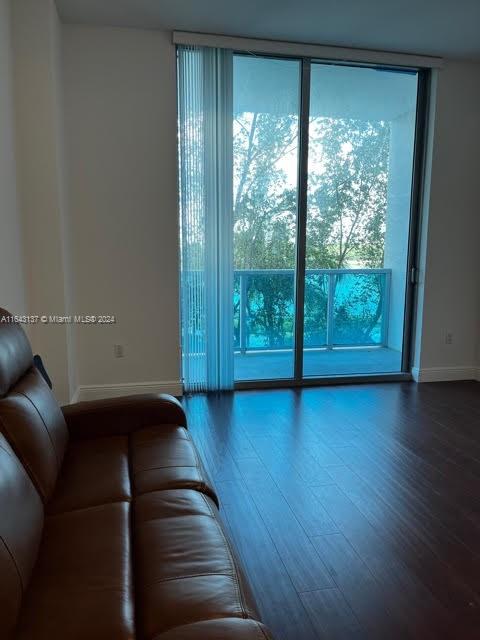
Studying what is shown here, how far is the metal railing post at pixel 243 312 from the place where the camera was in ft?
13.8

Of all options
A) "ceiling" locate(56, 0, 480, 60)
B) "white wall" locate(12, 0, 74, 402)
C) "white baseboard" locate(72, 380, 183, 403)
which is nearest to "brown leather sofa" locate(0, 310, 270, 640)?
→ "white wall" locate(12, 0, 74, 402)

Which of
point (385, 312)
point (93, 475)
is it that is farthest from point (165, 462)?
point (385, 312)

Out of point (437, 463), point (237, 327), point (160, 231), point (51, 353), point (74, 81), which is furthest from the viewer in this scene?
point (237, 327)

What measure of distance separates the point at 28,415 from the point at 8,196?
1.70m

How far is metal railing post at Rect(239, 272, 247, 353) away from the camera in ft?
13.8

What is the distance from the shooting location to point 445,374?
4488mm

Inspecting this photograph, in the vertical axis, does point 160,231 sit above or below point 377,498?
above

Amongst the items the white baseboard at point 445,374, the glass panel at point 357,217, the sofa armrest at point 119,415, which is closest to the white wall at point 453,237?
the white baseboard at point 445,374

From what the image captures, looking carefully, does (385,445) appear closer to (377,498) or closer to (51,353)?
(377,498)

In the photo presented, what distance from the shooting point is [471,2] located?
3.03 meters

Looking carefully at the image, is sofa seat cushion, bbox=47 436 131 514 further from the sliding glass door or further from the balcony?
the balcony

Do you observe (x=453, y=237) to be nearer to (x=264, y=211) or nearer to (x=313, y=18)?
(x=264, y=211)

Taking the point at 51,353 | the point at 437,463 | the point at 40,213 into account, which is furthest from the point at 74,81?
the point at 437,463

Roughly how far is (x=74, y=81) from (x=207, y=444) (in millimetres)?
2807
